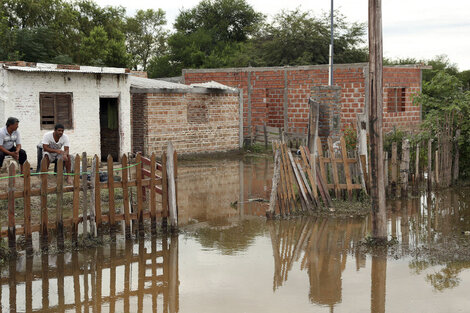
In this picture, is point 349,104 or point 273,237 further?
point 349,104

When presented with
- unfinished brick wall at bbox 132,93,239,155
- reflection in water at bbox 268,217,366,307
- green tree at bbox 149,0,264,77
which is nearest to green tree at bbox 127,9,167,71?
green tree at bbox 149,0,264,77

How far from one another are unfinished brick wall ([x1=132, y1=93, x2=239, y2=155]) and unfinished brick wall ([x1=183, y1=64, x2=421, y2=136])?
8.74 ft

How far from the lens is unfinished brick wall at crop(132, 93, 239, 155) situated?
19547 millimetres

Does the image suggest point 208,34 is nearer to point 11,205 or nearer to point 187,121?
point 187,121

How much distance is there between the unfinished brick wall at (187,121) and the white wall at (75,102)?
1043mm

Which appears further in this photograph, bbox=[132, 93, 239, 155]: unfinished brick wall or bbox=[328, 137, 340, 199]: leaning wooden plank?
bbox=[132, 93, 239, 155]: unfinished brick wall

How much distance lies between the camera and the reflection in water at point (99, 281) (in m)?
6.55

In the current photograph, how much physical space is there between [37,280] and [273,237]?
3.73 meters

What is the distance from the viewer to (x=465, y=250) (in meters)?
8.49

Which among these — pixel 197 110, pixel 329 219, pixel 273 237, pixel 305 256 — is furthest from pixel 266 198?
pixel 197 110

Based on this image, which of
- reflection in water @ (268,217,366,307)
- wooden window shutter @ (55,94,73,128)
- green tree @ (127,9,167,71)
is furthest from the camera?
green tree @ (127,9,167,71)

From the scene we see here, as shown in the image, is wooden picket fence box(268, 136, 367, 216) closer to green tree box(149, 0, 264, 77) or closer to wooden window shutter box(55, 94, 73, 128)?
wooden window shutter box(55, 94, 73, 128)

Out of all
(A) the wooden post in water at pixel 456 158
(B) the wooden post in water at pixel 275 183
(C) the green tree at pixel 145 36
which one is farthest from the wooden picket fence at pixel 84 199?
(C) the green tree at pixel 145 36

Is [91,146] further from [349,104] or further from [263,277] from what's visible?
[263,277]
